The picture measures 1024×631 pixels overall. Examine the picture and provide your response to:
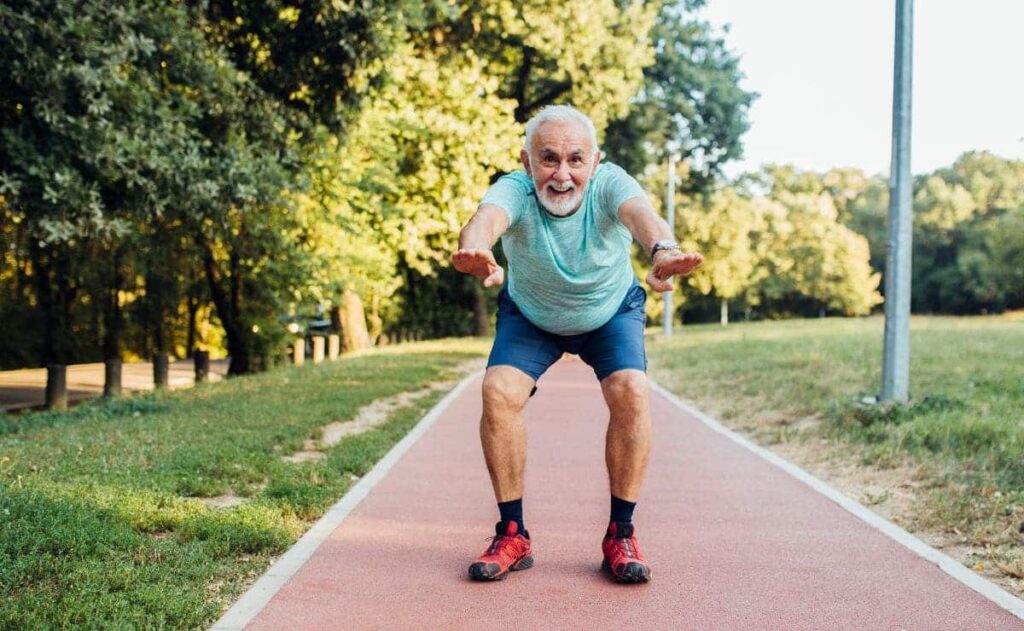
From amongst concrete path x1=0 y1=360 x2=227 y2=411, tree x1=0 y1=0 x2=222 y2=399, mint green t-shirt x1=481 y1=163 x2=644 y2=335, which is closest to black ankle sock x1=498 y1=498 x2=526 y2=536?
mint green t-shirt x1=481 y1=163 x2=644 y2=335

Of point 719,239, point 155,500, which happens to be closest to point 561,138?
point 155,500

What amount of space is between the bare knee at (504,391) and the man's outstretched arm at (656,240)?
33.8 inches

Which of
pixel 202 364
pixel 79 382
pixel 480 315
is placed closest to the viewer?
pixel 202 364

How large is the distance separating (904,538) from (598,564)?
174cm

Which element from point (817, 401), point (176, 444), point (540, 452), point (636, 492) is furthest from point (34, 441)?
point (817, 401)

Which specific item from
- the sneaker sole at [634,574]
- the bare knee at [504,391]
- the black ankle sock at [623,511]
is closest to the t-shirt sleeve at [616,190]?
the bare knee at [504,391]

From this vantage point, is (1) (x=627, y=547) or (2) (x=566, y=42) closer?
(1) (x=627, y=547)

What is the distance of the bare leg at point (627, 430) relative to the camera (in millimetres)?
4551

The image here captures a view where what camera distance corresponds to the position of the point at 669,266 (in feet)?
12.0

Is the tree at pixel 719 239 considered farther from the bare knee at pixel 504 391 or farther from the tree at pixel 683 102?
the bare knee at pixel 504 391

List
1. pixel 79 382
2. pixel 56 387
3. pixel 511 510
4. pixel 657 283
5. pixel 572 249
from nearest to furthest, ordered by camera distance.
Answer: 1. pixel 657 283
2. pixel 572 249
3. pixel 511 510
4. pixel 56 387
5. pixel 79 382

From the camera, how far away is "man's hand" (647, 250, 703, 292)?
3566 mm

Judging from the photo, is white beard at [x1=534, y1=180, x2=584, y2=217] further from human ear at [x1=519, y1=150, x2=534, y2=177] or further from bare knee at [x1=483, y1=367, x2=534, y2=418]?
bare knee at [x1=483, y1=367, x2=534, y2=418]

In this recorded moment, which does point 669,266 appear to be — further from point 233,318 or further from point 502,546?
point 233,318
